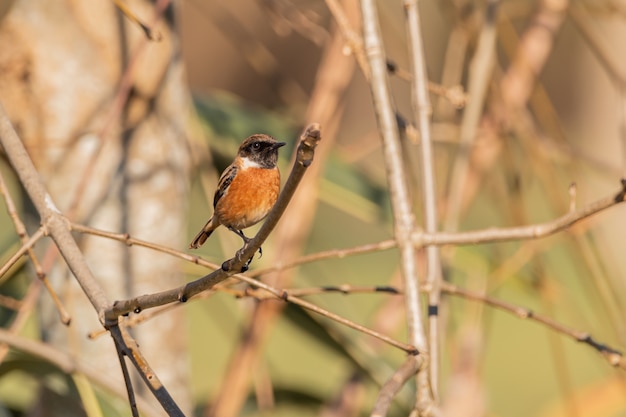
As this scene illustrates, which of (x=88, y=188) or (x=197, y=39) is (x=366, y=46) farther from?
(x=197, y=39)

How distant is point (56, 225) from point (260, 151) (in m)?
0.35

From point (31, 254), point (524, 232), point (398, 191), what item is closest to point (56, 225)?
point (31, 254)

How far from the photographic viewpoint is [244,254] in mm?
964

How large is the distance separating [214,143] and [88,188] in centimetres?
72

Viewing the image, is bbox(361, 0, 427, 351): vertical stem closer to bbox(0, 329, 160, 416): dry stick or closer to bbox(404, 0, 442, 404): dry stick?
bbox(404, 0, 442, 404): dry stick

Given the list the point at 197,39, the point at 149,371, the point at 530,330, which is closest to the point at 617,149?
the point at 530,330

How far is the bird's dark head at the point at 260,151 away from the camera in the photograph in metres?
1.38

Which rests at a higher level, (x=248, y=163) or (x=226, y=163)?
(x=226, y=163)

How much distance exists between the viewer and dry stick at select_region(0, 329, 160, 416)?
4.73 ft

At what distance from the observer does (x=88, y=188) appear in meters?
1.91

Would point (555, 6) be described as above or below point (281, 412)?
above

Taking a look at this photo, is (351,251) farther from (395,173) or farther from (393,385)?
(393,385)

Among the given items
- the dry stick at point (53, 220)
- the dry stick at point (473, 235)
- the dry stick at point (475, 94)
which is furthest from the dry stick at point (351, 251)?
the dry stick at point (475, 94)

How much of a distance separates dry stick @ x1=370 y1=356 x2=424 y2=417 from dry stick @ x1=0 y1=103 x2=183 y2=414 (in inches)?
9.7
